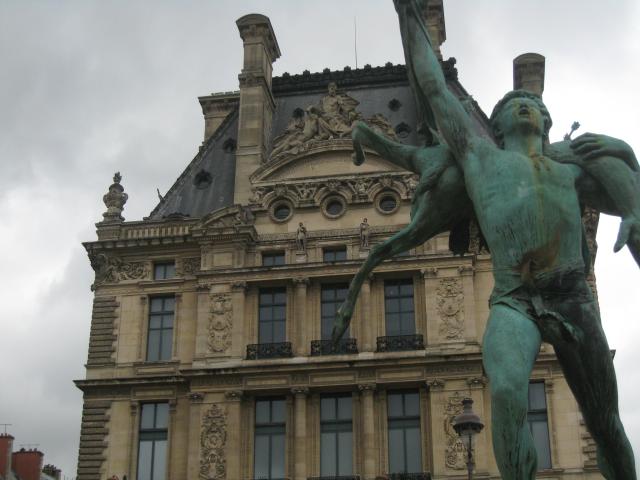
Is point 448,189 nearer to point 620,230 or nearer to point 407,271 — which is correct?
point 620,230

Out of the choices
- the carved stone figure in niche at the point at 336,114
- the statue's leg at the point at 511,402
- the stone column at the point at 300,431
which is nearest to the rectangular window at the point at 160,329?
the stone column at the point at 300,431

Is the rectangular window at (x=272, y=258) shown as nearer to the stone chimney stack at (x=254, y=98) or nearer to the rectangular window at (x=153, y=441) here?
the stone chimney stack at (x=254, y=98)

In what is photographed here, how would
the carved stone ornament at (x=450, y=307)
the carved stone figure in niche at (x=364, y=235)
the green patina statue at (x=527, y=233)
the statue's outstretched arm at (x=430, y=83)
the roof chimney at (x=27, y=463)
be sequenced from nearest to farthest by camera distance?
the green patina statue at (x=527, y=233)
the statue's outstretched arm at (x=430, y=83)
the carved stone ornament at (x=450, y=307)
the carved stone figure in niche at (x=364, y=235)
the roof chimney at (x=27, y=463)

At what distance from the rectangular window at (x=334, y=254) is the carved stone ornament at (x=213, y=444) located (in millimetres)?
5920

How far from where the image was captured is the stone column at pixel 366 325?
3053cm

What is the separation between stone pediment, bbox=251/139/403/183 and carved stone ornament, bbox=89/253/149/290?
4881 mm

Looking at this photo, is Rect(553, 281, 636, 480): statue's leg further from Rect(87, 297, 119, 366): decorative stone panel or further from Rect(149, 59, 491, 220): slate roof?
Rect(149, 59, 491, 220): slate roof

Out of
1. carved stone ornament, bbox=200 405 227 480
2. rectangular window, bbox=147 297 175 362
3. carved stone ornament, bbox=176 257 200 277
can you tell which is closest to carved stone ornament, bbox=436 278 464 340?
carved stone ornament, bbox=200 405 227 480

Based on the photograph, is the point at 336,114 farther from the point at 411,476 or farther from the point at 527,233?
the point at 527,233

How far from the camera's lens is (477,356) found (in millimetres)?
29391

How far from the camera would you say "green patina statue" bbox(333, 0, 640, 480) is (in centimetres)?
512

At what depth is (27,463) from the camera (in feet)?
157

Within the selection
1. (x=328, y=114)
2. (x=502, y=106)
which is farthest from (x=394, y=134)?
(x=502, y=106)

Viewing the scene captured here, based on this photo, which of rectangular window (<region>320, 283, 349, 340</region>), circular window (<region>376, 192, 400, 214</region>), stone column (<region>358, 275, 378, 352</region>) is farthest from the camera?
circular window (<region>376, 192, 400, 214</region>)
